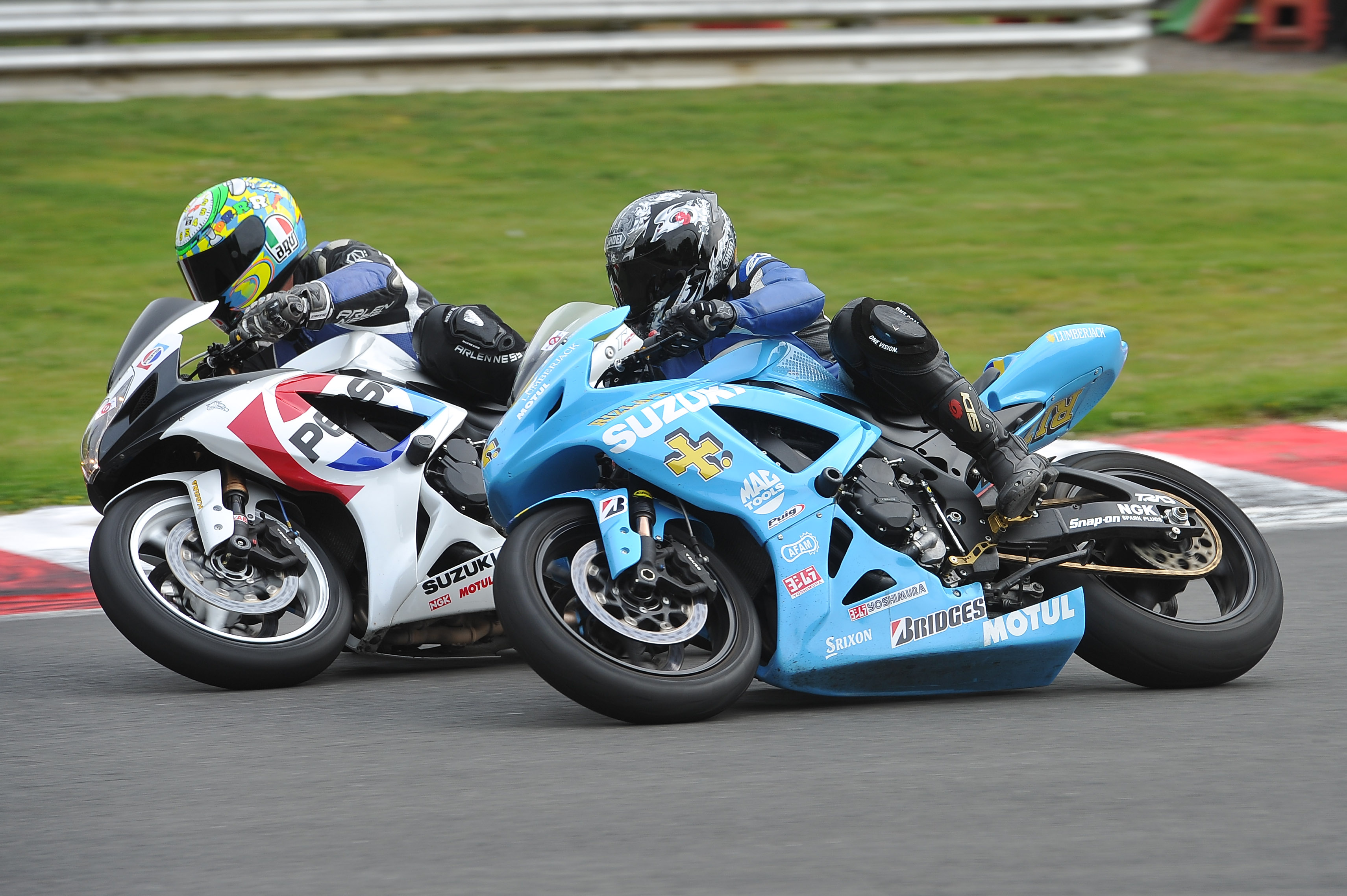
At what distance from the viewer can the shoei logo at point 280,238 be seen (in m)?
5.63

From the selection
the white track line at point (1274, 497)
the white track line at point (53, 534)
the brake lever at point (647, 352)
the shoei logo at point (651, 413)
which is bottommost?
the white track line at point (1274, 497)

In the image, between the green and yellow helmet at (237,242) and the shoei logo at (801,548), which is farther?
the green and yellow helmet at (237,242)

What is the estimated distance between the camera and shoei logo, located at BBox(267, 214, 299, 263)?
563cm

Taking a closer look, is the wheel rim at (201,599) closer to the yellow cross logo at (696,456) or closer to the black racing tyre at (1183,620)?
the yellow cross logo at (696,456)

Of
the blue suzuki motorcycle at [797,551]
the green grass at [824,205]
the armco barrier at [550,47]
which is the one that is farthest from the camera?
the armco barrier at [550,47]

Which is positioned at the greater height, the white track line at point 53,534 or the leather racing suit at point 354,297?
the leather racing suit at point 354,297

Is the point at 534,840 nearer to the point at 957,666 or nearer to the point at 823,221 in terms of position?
the point at 957,666

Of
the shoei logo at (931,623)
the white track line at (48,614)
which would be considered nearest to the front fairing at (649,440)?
the shoei logo at (931,623)

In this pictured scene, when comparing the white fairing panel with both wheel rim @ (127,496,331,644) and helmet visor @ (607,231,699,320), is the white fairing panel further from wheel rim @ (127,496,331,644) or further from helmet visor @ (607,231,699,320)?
helmet visor @ (607,231,699,320)

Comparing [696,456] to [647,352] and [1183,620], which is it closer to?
[647,352]

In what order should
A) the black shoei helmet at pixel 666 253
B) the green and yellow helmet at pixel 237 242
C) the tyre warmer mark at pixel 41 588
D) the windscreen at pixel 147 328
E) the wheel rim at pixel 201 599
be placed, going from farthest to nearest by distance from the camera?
1. the tyre warmer mark at pixel 41 588
2. the green and yellow helmet at pixel 237 242
3. the windscreen at pixel 147 328
4. the wheel rim at pixel 201 599
5. the black shoei helmet at pixel 666 253

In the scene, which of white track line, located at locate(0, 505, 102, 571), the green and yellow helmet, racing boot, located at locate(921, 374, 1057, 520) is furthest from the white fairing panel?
white track line, located at locate(0, 505, 102, 571)

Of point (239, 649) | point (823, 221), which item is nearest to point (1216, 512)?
point (239, 649)

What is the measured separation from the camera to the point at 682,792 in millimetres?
3699
